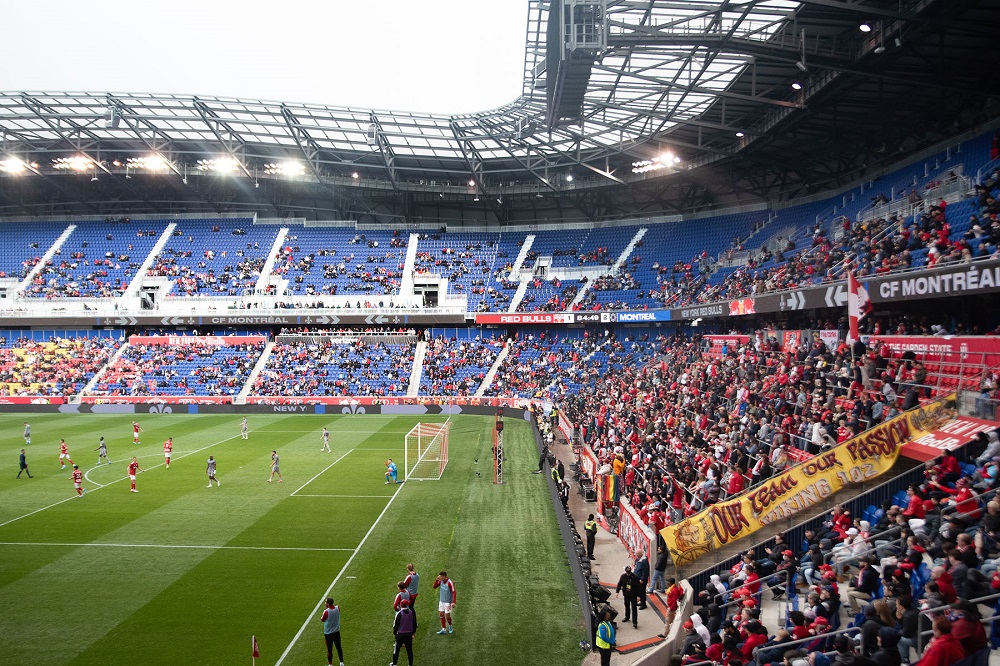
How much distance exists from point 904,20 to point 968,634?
20.0 meters

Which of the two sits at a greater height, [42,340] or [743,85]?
[743,85]

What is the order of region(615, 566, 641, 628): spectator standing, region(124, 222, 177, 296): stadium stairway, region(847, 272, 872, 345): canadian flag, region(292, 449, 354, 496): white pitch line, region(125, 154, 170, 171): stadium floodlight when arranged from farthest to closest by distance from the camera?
1. region(124, 222, 177, 296): stadium stairway
2. region(125, 154, 170, 171): stadium floodlight
3. region(292, 449, 354, 496): white pitch line
4. region(847, 272, 872, 345): canadian flag
5. region(615, 566, 641, 628): spectator standing

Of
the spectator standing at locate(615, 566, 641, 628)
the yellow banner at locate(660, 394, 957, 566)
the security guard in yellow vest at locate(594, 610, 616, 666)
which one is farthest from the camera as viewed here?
the yellow banner at locate(660, 394, 957, 566)

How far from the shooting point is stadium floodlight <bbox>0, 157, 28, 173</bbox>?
5160 centimetres

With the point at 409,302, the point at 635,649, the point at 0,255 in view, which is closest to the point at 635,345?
the point at 409,302

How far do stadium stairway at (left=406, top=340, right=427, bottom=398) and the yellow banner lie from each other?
3416cm

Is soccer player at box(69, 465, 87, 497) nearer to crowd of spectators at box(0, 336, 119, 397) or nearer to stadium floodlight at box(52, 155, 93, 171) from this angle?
crowd of spectators at box(0, 336, 119, 397)

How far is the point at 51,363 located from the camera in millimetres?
51750

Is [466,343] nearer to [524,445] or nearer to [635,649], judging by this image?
[524,445]

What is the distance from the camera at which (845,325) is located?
2427 centimetres

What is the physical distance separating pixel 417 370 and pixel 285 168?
758 inches

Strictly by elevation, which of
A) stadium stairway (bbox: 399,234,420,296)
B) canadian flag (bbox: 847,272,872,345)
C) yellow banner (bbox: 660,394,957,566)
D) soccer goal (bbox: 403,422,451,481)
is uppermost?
stadium stairway (bbox: 399,234,420,296)

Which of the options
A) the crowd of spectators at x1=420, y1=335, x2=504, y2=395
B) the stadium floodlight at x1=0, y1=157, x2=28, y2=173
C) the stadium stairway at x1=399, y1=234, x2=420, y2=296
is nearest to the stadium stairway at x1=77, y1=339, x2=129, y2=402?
the stadium floodlight at x1=0, y1=157, x2=28, y2=173

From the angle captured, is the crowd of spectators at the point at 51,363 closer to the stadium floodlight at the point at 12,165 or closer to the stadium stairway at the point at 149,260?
the stadium stairway at the point at 149,260
